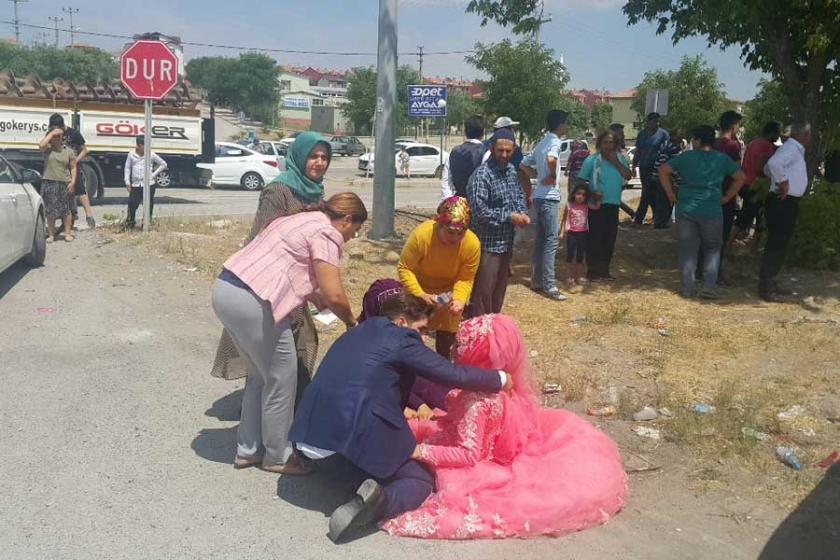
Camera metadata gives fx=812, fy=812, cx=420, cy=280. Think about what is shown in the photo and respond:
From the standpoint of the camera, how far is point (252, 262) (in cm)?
424

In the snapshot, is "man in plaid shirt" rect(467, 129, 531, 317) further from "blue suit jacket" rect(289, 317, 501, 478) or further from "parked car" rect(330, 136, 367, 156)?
"parked car" rect(330, 136, 367, 156)

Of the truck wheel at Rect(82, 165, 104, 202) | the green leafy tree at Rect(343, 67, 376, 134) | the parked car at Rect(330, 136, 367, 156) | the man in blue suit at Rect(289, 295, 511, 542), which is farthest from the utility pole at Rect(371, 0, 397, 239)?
the green leafy tree at Rect(343, 67, 376, 134)

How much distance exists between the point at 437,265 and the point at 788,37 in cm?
708

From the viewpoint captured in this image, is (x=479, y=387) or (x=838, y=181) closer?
(x=479, y=387)

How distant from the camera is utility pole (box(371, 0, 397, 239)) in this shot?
11.8m

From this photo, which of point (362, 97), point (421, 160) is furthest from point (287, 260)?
point (362, 97)

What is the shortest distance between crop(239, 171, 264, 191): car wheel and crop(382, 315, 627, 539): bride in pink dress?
21.8 meters

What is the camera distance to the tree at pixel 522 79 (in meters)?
28.5

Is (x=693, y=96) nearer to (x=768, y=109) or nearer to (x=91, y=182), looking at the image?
(x=768, y=109)

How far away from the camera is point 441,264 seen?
5516 millimetres

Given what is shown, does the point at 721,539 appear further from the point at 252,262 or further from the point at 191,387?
the point at 191,387

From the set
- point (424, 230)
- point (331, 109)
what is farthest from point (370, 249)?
point (331, 109)

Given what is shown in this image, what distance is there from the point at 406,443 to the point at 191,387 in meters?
2.60

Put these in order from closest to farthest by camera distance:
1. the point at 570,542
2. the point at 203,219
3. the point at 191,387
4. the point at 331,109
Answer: the point at 570,542 < the point at 191,387 < the point at 203,219 < the point at 331,109
